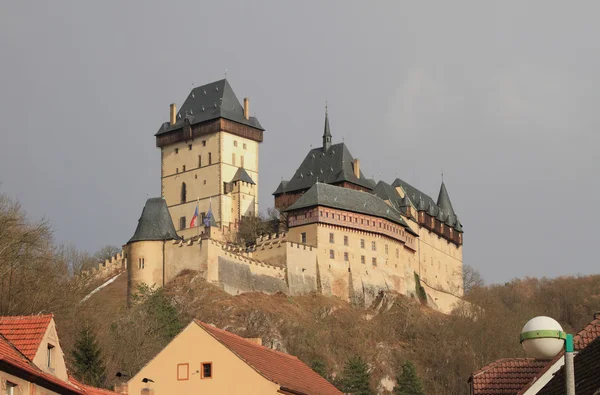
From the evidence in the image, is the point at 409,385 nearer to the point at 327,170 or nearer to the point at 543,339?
the point at 327,170

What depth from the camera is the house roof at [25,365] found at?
18233 mm

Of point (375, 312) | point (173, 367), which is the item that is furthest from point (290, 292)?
point (173, 367)

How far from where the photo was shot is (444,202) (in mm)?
121312

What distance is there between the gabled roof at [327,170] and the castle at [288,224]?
109mm

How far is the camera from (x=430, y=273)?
4213 inches

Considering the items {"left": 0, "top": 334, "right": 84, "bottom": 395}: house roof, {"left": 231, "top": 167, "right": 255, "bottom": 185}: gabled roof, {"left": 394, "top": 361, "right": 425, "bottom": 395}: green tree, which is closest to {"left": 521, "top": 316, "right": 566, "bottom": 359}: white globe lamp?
Answer: {"left": 0, "top": 334, "right": 84, "bottom": 395}: house roof

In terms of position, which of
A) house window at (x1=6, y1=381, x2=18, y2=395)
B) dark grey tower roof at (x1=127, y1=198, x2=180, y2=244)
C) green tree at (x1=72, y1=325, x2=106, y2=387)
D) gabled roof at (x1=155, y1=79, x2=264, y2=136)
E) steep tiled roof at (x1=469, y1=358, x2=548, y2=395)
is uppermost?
gabled roof at (x1=155, y1=79, x2=264, y2=136)

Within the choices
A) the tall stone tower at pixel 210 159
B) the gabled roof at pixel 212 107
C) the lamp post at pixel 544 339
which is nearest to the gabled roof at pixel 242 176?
the tall stone tower at pixel 210 159

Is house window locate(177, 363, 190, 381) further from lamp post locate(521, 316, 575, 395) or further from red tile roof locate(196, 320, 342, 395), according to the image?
lamp post locate(521, 316, 575, 395)

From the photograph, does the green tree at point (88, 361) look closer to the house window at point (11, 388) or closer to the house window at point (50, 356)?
the house window at point (50, 356)

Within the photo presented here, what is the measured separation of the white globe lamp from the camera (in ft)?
38.7

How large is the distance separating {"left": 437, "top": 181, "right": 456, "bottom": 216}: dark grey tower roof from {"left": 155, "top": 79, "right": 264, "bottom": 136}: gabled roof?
20.0 meters

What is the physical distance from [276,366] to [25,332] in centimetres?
1235

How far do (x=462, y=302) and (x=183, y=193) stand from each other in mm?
23550
